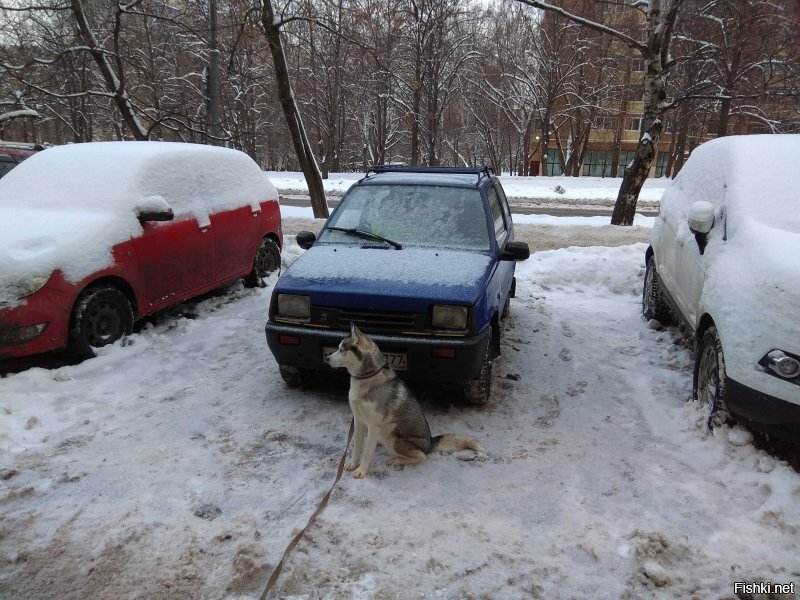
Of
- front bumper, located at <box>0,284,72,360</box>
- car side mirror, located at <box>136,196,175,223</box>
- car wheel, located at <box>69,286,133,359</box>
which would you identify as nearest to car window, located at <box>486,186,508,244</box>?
car side mirror, located at <box>136,196,175,223</box>

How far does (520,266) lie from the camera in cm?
896

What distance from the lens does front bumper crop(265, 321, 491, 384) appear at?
3.81m

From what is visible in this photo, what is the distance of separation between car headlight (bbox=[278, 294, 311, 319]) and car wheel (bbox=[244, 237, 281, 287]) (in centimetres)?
343

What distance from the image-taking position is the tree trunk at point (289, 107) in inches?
439

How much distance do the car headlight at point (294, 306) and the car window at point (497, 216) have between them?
1.93 metres

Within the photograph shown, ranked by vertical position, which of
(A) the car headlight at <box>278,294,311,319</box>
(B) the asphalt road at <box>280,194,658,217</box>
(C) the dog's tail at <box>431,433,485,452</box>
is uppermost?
(A) the car headlight at <box>278,294,311,319</box>

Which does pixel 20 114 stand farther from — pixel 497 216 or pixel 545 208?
pixel 545 208

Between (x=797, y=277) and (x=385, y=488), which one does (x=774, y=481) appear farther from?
(x=385, y=488)

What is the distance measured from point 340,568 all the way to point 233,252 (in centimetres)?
494

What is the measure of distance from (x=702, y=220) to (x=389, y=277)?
243 centimetres

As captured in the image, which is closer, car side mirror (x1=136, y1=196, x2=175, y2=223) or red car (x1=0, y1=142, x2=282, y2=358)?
red car (x1=0, y1=142, x2=282, y2=358)

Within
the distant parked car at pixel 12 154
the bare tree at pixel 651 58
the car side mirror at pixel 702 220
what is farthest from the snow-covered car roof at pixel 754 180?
the distant parked car at pixel 12 154

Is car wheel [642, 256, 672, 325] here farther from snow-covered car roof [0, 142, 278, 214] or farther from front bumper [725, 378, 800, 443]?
snow-covered car roof [0, 142, 278, 214]

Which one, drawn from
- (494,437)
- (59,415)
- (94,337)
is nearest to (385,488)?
(494,437)
